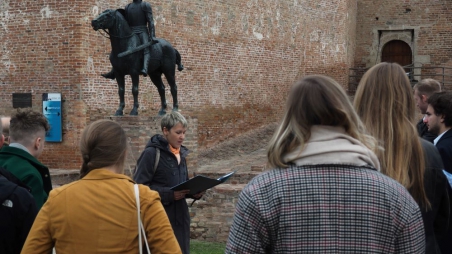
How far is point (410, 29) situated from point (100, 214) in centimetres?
2595

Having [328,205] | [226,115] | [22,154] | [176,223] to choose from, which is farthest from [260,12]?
[328,205]

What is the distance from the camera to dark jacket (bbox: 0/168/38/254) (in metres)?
3.44

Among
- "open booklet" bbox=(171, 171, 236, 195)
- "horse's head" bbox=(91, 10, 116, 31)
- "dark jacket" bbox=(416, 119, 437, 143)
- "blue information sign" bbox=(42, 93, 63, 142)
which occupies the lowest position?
"blue information sign" bbox=(42, 93, 63, 142)

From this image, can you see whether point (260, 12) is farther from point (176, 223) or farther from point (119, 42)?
point (176, 223)

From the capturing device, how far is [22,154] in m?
3.93

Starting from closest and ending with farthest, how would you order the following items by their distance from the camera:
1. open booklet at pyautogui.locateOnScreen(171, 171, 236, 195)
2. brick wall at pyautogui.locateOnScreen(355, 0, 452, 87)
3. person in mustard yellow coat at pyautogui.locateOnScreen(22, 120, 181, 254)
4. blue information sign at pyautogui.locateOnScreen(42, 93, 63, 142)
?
1. person in mustard yellow coat at pyautogui.locateOnScreen(22, 120, 181, 254)
2. open booklet at pyautogui.locateOnScreen(171, 171, 236, 195)
3. blue information sign at pyautogui.locateOnScreen(42, 93, 63, 142)
4. brick wall at pyautogui.locateOnScreen(355, 0, 452, 87)

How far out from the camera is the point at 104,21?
440 inches

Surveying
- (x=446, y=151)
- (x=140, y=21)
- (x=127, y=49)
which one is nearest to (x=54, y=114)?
(x=127, y=49)

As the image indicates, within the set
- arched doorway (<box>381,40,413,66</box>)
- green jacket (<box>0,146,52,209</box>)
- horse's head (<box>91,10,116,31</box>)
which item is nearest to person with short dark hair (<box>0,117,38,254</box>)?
green jacket (<box>0,146,52,209</box>)

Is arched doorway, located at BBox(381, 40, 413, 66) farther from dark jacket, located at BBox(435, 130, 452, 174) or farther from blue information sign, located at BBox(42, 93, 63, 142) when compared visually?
dark jacket, located at BBox(435, 130, 452, 174)

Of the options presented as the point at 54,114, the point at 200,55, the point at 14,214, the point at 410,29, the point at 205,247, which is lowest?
the point at 205,247

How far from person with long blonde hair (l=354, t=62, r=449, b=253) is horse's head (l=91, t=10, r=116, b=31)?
831 centimetres

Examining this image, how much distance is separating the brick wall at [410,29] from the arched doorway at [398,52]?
241mm

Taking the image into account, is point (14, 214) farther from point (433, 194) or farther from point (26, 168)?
point (433, 194)
